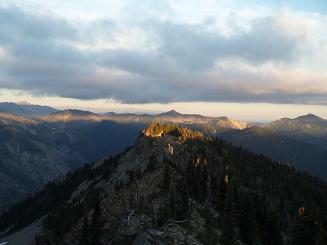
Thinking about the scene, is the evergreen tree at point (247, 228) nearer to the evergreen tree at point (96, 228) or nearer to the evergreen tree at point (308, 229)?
the evergreen tree at point (308, 229)

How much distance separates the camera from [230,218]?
128875mm

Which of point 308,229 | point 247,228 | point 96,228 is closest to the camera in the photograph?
point 308,229

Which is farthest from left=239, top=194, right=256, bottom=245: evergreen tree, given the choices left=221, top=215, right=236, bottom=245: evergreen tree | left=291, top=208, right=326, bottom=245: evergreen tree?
left=291, top=208, right=326, bottom=245: evergreen tree

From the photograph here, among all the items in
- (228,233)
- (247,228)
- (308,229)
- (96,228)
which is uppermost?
(308,229)

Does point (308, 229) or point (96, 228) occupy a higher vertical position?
point (308, 229)

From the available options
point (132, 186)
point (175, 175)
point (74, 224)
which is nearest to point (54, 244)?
point (74, 224)

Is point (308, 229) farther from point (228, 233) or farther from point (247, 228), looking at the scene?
point (247, 228)

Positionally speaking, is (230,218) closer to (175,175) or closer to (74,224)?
(175,175)

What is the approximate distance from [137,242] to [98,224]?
15.1 meters

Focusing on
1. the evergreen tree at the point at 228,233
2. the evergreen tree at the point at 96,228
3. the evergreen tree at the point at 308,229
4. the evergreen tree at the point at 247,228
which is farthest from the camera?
the evergreen tree at the point at 247,228

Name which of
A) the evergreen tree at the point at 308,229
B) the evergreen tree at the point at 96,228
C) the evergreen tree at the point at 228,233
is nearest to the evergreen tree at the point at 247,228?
the evergreen tree at the point at 228,233

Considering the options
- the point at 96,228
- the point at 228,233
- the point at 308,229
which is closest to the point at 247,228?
the point at 228,233

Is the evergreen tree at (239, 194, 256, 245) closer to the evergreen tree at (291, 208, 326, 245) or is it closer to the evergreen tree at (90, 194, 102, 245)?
the evergreen tree at (291, 208, 326, 245)

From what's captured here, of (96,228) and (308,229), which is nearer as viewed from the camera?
(308,229)
